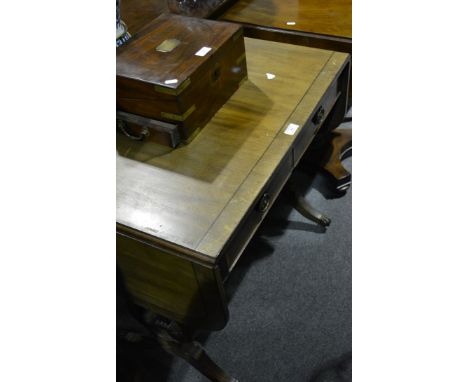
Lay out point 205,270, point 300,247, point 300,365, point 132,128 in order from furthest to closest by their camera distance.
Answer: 1. point 300,247
2. point 300,365
3. point 132,128
4. point 205,270

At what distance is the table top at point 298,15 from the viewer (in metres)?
1.63

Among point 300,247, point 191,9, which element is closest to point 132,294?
point 300,247

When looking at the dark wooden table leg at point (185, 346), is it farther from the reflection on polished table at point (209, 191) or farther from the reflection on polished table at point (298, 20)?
the reflection on polished table at point (298, 20)

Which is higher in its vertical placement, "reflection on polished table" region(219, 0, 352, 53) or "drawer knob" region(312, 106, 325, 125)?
"reflection on polished table" region(219, 0, 352, 53)

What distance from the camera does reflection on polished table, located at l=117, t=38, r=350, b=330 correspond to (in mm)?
910

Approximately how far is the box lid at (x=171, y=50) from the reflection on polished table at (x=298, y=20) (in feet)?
1.72

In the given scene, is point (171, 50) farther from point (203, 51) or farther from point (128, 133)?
point (128, 133)

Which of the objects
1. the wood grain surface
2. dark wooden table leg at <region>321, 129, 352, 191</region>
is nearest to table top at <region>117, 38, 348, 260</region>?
the wood grain surface

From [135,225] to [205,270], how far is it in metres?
0.18

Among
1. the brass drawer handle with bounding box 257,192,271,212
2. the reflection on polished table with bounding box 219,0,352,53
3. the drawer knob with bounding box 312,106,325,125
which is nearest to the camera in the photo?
the brass drawer handle with bounding box 257,192,271,212

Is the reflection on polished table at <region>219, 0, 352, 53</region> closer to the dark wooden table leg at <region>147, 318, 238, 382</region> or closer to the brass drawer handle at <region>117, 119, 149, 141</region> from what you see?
the brass drawer handle at <region>117, 119, 149, 141</region>

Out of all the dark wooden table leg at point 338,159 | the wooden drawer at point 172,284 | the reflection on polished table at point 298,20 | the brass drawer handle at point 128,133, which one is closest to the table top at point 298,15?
the reflection on polished table at point 298,20

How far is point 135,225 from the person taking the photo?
924 mm

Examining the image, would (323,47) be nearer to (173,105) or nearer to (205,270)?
(173,105)
